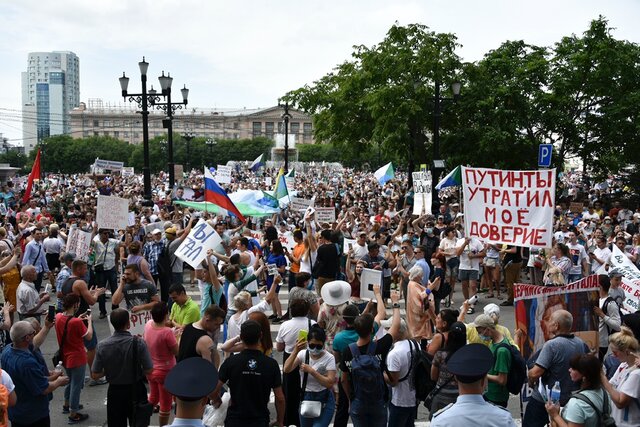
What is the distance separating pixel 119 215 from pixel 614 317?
29.8ft

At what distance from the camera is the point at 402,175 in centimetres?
6781

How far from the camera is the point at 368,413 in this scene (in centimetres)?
564

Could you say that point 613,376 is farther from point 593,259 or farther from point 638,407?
point 593,259

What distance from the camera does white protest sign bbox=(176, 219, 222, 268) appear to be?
975cm

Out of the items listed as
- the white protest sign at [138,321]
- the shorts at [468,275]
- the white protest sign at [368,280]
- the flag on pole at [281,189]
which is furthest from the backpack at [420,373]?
the flag on pole at [281,189]

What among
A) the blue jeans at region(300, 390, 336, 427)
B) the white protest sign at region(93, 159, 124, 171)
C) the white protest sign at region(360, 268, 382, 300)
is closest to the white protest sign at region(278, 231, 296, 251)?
the white protest sign at region(360, 268, 382, 300)

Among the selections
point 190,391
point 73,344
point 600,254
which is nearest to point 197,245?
point 73,344

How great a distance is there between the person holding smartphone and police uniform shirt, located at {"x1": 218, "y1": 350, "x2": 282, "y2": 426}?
2554 millimetres

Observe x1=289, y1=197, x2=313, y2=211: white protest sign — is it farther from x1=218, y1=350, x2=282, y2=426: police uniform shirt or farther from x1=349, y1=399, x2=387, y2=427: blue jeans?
x1=218, y1=350, x2=282, y2=426: police uniform shirt

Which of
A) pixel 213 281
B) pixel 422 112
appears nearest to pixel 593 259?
pixel 213 281

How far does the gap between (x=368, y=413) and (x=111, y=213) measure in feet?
29.3

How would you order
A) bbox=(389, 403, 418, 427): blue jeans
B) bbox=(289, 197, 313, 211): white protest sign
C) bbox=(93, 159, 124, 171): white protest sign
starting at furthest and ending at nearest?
bbox=(93, 159, 124, 171): white protest sign < bbox=(289, 197, 313, 211): white protest sign < bbox=(389, 403, 418, 427): blue jeans

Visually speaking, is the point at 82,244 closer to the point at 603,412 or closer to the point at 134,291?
the point at 134,291

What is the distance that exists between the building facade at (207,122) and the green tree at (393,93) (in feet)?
393
